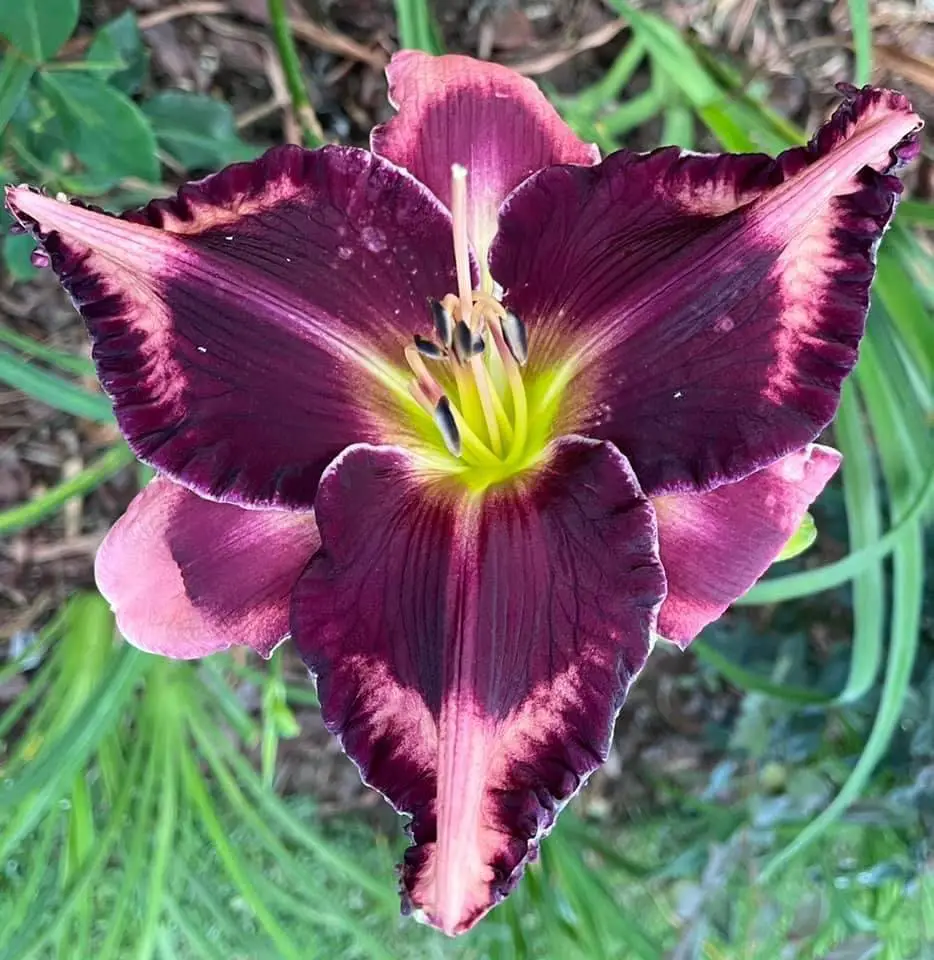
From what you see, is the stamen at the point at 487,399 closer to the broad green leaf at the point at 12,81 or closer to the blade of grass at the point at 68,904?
the broad green leaf at the point at 12,81

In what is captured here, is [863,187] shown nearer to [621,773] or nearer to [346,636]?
[346,636]

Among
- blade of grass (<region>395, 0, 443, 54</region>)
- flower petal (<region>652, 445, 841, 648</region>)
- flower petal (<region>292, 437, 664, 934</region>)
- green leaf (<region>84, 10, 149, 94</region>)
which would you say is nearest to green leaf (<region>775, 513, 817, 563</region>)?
flower petal (<region>652, 445, 841, 648</region>)

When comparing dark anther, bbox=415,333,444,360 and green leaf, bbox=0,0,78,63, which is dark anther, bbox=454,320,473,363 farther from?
green leaf, bbox=0,0,78,63

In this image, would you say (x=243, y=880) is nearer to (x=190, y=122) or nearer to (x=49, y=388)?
(x=49, y=388)

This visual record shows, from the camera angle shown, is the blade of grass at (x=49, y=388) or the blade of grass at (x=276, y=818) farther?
the blade of grass at (x=276, y=818)

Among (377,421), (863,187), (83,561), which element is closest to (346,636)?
(377,421)

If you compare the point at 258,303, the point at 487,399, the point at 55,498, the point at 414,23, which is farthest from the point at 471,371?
the point at 55,498

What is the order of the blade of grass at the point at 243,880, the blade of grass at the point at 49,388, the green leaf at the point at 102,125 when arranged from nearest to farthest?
the blade of grass at the point at 49,388 → the green leaf at the point at 102,125 → the blade of grass at the point at 243,880

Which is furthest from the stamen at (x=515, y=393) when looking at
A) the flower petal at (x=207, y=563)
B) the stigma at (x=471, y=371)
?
the flower petal at (x=207, y=563)
